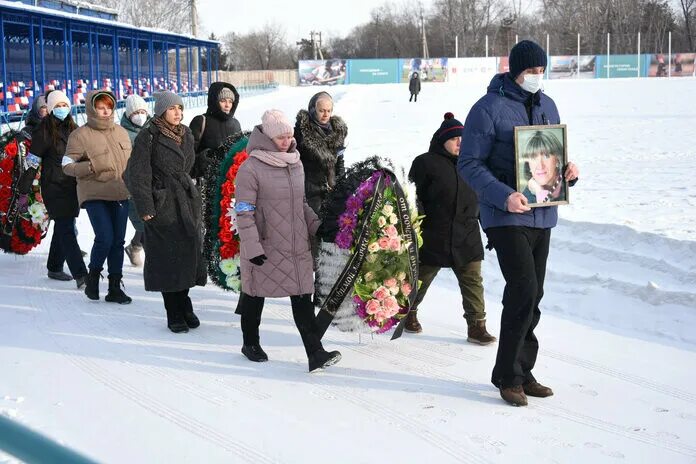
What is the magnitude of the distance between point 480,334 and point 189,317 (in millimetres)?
2125

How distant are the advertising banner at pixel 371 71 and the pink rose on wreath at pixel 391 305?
64.8 m

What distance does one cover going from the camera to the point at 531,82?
14.4 feet

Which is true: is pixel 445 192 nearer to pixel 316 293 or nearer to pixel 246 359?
pixel 316 293

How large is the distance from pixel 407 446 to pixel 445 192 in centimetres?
212

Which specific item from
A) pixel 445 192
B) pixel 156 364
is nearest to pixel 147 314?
pixel 156 364

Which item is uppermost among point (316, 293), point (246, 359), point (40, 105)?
point (40, 105)

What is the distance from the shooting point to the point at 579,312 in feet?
21.8

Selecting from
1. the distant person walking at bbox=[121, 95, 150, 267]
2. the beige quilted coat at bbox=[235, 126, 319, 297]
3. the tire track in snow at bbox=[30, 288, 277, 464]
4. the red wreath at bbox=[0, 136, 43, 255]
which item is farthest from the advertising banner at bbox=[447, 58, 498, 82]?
the tire track in snow at bbox=[30, 288, 277, 464]

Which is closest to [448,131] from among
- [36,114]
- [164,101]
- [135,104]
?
[164,101]

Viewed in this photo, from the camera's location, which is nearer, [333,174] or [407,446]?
[407,446]

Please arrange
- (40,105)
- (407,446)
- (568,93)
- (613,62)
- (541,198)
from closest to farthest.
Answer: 1. (407,446)
2. (541,198)
3. (40,105)
4. (568,93)
5. (613,62)

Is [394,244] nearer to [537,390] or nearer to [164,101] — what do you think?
[537,390]

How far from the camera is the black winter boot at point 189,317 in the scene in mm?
6441

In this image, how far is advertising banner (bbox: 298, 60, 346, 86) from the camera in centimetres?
7012
